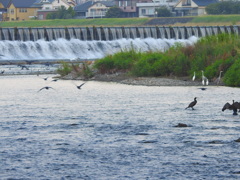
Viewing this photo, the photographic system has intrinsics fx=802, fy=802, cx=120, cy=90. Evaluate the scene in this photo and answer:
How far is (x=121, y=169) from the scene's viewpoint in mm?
23219

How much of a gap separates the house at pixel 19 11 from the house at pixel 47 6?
197cm

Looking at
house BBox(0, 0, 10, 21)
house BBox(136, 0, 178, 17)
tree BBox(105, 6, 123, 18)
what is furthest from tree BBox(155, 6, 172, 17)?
house BBox(0, 0, 10, 21)

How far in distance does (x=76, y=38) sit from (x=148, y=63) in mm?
39030

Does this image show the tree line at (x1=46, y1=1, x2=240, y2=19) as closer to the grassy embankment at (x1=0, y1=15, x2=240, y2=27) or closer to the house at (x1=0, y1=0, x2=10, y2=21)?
the house at (x1=0, y1=0, x2=10, y2=21)

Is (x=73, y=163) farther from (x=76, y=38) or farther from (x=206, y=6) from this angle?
(x=206, y=6)

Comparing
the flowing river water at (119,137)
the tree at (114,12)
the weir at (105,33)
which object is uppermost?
the flowing river water at (119,137)

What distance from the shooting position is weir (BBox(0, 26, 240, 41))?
9206cm

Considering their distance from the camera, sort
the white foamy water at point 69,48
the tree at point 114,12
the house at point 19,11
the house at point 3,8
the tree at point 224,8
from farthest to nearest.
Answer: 1. the house at point 3,8
2. the house at point 19,11
3. the tree at point 114,12
4. the tree at point 224,8
5. the white foamy water at point 69,48

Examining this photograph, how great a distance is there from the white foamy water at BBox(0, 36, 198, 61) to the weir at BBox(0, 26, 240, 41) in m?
1.31

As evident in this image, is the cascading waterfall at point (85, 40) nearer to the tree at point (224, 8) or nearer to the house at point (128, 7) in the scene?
the tree at point (224, 8)

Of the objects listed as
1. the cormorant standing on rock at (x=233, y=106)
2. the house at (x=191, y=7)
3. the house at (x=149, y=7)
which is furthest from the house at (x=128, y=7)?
the cormorant standing on rock at (x=233, y=106)

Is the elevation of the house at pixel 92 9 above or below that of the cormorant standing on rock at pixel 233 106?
below

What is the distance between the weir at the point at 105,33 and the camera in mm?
92062

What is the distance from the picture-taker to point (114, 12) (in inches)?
6565
